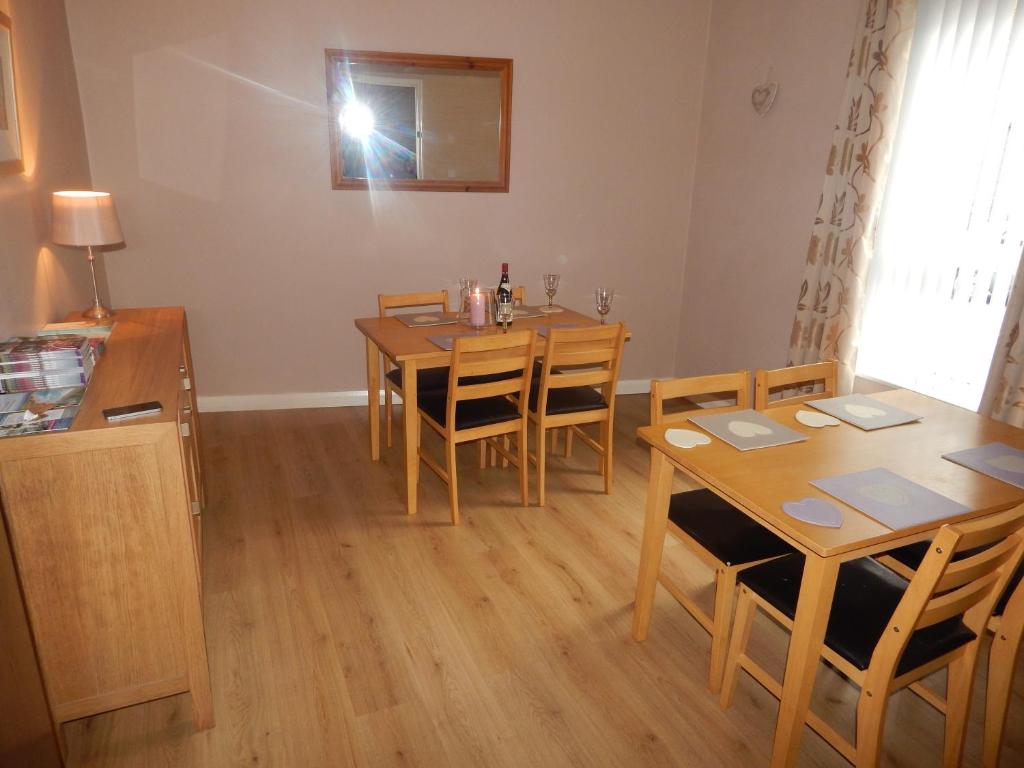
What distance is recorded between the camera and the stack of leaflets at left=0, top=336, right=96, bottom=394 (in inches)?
72.7

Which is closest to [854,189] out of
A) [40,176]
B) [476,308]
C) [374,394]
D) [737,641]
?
Answer: [476,308]

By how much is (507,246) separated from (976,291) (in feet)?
8.35

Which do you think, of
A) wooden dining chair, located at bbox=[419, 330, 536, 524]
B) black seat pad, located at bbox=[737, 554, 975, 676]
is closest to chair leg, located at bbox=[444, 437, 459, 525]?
wooden dining chair, located at bbox=[419, 330, 536, 524]

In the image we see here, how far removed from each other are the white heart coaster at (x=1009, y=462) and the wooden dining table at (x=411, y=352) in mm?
1493

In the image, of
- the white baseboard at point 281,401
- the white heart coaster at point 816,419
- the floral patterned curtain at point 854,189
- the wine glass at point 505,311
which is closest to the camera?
the white heart coaster at point 816,419

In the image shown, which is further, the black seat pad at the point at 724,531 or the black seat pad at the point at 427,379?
the black seat pad at the point at 427,379

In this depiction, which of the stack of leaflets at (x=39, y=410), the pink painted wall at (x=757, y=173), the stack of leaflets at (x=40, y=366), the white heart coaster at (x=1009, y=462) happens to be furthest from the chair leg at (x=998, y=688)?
the stack of leaflets at (x=40, y=366)

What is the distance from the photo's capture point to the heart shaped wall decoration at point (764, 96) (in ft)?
12.2

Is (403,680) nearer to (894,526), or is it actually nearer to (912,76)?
(894,526)

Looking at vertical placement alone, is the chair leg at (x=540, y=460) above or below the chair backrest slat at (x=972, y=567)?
below

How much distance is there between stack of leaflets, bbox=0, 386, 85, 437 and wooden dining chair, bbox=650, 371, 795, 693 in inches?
64.9

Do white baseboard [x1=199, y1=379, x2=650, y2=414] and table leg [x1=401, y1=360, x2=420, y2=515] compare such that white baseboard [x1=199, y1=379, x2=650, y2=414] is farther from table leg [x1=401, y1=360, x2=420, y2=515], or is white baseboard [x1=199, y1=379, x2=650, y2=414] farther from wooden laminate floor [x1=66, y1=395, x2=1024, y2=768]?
table leg [x1=401, y1=360, x2=420, y2=515]

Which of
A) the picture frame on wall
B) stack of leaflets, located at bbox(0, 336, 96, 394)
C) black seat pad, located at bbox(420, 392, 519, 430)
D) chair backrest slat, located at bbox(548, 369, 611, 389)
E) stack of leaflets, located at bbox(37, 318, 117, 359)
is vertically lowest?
black seat pad, located at bbox(420, 392, 519, 430)

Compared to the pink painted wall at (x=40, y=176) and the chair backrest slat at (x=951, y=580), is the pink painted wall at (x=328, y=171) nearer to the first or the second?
the pink painted wall at (x=40, y=176)
